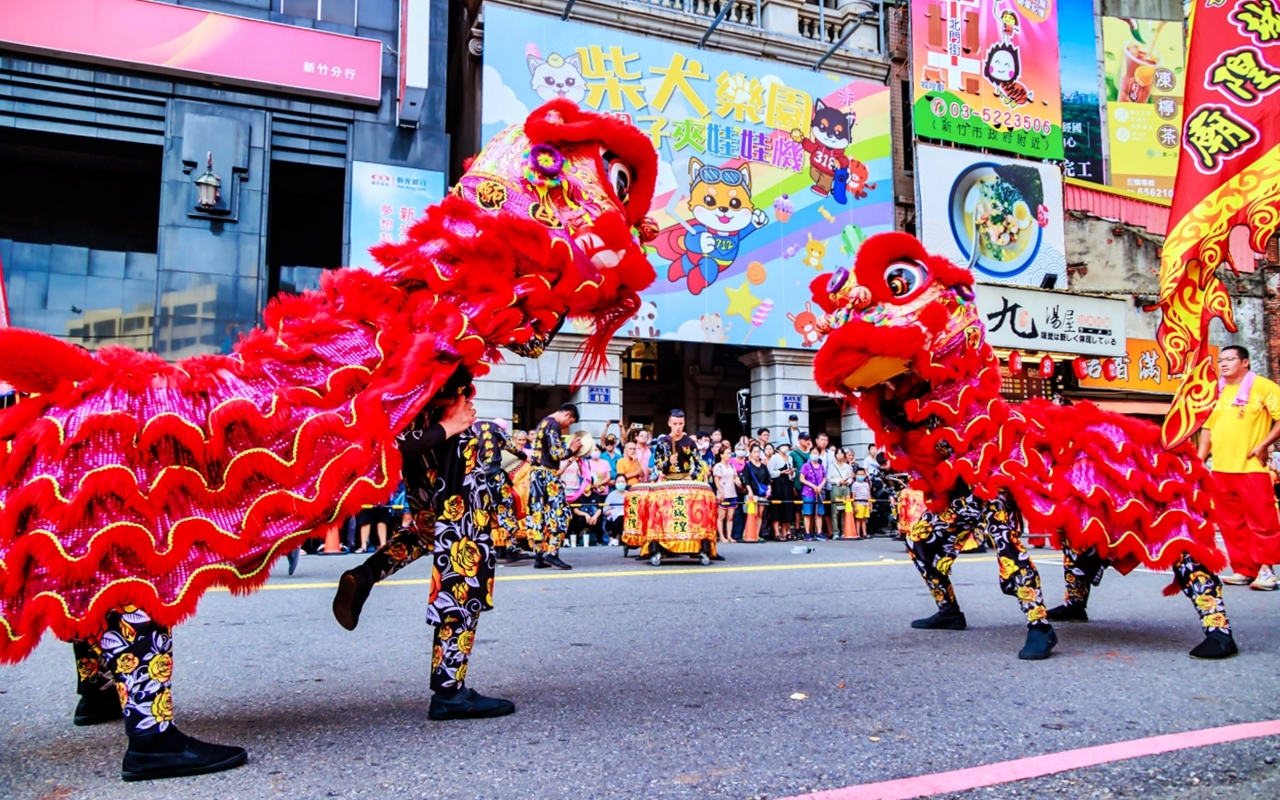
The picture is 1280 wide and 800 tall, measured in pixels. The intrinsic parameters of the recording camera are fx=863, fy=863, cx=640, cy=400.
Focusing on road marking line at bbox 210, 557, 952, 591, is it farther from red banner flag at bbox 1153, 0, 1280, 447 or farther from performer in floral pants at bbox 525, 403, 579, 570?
red banner flag at bbox 1153, 0, 1280, 447

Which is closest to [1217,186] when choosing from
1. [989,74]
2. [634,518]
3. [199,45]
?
[634,518]

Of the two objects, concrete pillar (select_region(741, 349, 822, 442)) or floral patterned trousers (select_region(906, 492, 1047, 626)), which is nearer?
floral patterned trousers (select_region(906, 492, 1047, 626))

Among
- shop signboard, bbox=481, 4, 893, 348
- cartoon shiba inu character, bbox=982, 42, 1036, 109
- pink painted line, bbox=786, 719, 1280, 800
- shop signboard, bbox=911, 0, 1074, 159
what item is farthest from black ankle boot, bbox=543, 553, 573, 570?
cartoon shiba inu character, bbox=982, 42, 1036, 109

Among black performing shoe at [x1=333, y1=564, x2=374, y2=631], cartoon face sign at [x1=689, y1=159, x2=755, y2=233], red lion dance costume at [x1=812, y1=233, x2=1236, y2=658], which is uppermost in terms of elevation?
cartoon face sign at [x1=689, y1=159, x2=755, y2=233]

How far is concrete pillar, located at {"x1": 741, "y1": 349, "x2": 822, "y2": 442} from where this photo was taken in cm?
1802

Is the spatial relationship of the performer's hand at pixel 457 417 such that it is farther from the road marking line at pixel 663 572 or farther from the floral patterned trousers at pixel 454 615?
the road marking line at pixel 663 572

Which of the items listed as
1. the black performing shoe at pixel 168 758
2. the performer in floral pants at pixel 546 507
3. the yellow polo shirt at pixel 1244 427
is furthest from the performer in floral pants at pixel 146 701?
the performer in floral pants at pixel 546 507

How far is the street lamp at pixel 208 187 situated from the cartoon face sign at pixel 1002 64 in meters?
17.3

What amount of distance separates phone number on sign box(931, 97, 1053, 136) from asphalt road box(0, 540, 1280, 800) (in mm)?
16520

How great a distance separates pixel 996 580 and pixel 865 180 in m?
13.2

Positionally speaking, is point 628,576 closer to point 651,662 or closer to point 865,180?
point 651,662

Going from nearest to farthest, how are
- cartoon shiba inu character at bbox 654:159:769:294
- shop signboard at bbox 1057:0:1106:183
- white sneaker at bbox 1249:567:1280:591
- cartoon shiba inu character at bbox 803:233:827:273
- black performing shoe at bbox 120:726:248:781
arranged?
black performing shoe at bbox 120:726:248:781
white sneaker at bbox 1249:567:1280:591
cartoon shiba inu character at bbox 654:159:769:294
cartoon shiba inu character at bbox 803:233:827:273
shop signboard at bbox 1057:0:1106:183

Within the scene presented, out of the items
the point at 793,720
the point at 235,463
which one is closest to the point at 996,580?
the point at 793,720

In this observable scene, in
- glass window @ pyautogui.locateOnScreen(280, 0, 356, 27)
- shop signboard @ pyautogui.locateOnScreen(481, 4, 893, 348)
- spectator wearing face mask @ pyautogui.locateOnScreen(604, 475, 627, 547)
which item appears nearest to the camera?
spectator wearing face mask @ pyautogui.locateOnScreen(604, 475, 627, 547)
